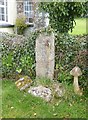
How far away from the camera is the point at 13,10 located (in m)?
7.64

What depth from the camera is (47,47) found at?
3672 mm

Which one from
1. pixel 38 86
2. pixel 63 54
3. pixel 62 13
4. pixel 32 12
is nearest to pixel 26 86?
pixel 38 86

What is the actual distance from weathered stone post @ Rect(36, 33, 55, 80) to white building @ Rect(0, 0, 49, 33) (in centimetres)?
328

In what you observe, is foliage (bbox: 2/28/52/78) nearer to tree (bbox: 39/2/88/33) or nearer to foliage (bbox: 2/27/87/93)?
foliage (bbox: 2/27/87/93)

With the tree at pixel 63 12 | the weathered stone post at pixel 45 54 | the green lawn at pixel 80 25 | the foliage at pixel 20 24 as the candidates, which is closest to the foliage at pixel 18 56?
the weathered stone post at pixel 45 54

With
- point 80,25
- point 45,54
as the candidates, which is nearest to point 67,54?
point 45,54

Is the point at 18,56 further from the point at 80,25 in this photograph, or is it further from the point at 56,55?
the point at 80,25

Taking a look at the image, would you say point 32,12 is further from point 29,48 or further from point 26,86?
point 26,86

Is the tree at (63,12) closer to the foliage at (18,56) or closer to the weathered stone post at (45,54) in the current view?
the foliage at (18,56)

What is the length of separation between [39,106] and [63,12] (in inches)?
78.8

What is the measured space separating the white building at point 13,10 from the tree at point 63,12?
7.24 feet

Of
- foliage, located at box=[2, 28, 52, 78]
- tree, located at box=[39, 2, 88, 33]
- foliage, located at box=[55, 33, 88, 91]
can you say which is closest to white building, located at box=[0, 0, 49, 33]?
tree, located at box=[39, 2, 88, 33]

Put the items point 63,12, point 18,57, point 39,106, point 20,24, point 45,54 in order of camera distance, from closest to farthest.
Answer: point 39,106 → point 45,54 → point 18,57 → point 63,12 → point 20,24

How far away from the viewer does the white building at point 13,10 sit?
23.5 ft
